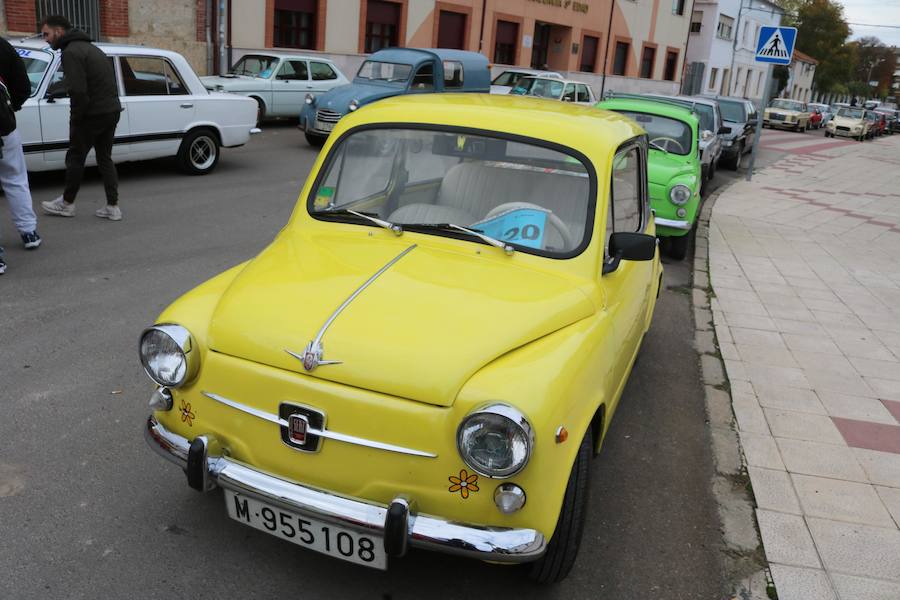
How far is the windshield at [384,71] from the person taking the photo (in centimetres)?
1553

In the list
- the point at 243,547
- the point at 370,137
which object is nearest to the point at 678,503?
the point at 243,547

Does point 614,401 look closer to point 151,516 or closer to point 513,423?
point 513,423

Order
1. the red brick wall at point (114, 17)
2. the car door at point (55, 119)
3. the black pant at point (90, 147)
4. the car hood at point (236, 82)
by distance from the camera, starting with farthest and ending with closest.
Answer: the red brick wall at point (114, 17), the car hood at point (236, 82), the car door at point (55, 119), the black pant at point (90, 147)

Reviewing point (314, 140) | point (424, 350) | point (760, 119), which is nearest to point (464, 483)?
point (424, 350)

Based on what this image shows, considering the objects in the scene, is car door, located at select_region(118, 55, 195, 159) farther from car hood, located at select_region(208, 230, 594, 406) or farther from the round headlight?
car hood, located at select_region(208, 230, 594, 406)

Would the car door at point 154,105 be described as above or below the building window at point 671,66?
below

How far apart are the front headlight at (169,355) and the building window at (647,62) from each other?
141 feet

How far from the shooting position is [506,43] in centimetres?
3158

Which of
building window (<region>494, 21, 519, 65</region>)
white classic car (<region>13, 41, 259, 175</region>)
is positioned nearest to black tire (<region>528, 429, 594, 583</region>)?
white classic car (<region>13, 41, 259, 175</region>)

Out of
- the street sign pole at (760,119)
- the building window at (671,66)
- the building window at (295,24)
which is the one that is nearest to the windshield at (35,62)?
the street sign pole at (760,119)

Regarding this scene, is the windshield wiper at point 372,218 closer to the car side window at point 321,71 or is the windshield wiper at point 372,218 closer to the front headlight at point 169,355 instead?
the front headlight at point 169,355

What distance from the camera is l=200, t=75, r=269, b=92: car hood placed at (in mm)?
14871

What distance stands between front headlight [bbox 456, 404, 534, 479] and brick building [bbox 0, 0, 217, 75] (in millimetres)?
16635

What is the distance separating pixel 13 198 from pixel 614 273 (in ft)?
17.4
